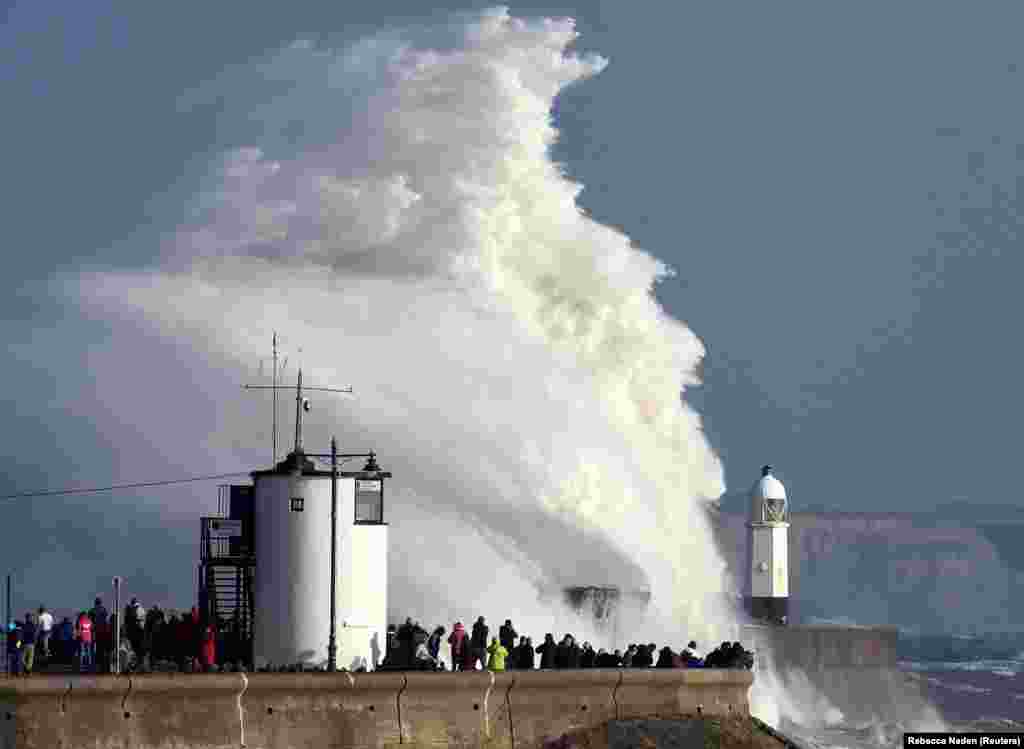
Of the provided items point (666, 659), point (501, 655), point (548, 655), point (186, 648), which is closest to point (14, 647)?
point (186, 648)

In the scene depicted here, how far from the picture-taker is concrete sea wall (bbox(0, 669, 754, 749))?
1336 inches

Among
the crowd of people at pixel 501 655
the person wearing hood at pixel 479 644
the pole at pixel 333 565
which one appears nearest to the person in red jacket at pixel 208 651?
the pole at pixel 333 565

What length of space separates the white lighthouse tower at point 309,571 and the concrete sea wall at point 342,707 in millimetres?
1877

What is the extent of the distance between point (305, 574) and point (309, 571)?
0.08 metres

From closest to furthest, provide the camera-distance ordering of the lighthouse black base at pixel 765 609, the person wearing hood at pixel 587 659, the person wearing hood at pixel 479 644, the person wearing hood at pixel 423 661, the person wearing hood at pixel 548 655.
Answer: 1. the person wearing hood at pixel 423 661
2. the person wearing hood at pixel 479 644
3. the person wearing hood at pixel 548 655
4. the person wearing hood at pixel 587 659
5. the lighthouse black base at pixel 765 609

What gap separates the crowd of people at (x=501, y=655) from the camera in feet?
126

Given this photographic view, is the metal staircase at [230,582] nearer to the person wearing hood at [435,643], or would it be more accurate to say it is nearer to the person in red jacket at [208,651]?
the person in red jacket at [208,651]

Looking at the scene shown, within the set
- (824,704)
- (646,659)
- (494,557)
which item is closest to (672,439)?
(824,704)

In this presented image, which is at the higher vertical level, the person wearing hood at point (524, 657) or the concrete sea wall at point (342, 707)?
the person wearing hood at point (524, 657)

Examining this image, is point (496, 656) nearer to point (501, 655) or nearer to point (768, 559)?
point (501, 655)

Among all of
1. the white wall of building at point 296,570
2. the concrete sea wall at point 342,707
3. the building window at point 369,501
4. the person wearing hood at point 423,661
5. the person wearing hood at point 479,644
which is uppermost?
the building window at point 369,501

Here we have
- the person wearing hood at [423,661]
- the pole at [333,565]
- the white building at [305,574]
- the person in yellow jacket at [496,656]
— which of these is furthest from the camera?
the person in yellow jacket at [496,656]

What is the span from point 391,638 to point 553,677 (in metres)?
3.68

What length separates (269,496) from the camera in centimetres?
3788
